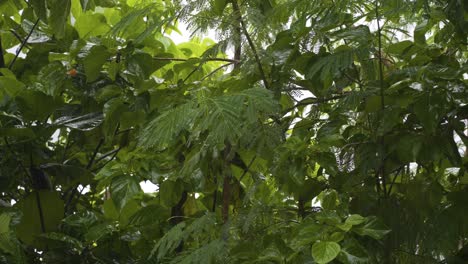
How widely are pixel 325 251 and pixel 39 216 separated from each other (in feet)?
2.54

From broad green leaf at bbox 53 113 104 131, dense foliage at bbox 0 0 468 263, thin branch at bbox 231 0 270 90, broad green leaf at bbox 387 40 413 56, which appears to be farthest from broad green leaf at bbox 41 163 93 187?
broad green leaf at bbox 387 40 413 56

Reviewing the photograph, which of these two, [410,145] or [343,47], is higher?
[343,47]

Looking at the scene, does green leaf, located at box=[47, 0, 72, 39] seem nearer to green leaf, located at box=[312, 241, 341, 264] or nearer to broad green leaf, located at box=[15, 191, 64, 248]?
broad green leaf, located at box=[15, 191, 64, 248]

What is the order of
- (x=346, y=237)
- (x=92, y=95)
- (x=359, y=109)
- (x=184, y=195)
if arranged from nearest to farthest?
(x=346, y=237) → (x=359, y=109) → (x=92, y=95) → (x=184, y=195)

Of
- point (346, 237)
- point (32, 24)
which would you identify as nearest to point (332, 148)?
point (346, 237)

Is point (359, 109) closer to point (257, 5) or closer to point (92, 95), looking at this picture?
point (257, 5)

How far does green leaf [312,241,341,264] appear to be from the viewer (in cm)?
85

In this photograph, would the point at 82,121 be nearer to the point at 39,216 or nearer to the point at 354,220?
the point at 39,216

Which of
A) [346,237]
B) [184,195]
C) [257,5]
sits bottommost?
[346,237]

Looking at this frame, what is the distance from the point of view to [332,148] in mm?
1191

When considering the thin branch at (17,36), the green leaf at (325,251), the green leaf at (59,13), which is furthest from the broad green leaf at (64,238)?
the green leaf at (325,251)

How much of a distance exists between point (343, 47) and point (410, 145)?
18cm

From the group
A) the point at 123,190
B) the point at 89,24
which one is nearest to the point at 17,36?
the point at 89,24

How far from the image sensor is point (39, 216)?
1.46 meters
